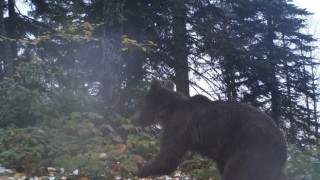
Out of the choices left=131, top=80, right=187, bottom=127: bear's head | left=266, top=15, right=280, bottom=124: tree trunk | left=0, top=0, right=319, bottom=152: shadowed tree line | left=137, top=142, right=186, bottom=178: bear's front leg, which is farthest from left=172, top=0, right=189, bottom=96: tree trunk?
left=137, top=142, right=186, bottom=178: bear's front leg

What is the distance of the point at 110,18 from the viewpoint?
9.91 metres

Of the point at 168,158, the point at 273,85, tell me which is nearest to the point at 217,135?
the point at 168,158

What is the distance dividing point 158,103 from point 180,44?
11.3m

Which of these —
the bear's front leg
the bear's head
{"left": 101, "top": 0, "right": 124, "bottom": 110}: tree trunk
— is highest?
{"left": 101, "top": 0, "right": 124, "bottom": 110}: tree trunk

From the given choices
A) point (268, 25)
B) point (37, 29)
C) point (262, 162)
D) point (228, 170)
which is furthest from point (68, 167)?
point (268, 25)

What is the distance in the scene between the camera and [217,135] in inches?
195

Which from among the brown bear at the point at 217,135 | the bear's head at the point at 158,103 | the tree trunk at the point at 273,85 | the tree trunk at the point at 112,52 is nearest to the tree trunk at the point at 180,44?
the tree trunk at the point at 273,85

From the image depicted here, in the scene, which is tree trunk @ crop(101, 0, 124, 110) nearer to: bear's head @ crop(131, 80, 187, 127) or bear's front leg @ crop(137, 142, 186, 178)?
bear's head @ crop(131, 80, 187, 127)

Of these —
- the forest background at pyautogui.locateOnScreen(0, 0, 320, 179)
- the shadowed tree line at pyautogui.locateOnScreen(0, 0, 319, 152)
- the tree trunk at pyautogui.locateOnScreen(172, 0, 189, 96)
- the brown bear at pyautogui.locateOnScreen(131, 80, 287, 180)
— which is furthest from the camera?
the tree trunk at pyautogui.locateOnScreen(172, 0, 189, 96)

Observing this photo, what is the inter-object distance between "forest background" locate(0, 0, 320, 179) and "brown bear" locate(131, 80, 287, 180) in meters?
0.97

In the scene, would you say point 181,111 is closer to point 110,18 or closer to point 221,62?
point 110,18

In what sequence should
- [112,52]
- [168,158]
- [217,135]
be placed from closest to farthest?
1. [217,135]
2. [168,158]
3. [112,52]

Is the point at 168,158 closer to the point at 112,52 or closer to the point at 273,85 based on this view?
the point at 112,52

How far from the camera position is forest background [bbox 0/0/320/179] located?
7457 millimetres
